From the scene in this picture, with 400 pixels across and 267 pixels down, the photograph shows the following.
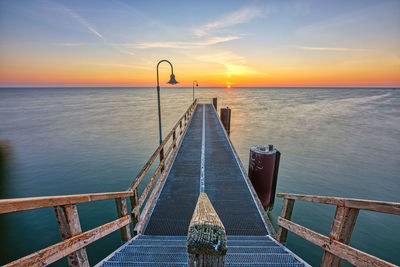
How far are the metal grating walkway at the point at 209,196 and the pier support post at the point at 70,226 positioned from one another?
6.54ft

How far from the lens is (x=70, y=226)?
2.04 meters

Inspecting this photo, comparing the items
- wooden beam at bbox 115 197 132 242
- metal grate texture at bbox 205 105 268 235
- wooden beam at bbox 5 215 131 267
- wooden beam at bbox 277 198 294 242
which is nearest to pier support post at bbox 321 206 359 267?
wooden beam at bbox 277 198 294 242

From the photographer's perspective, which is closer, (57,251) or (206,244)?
(206,244)

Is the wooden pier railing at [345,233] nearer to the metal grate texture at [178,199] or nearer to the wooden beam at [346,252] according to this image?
the wooden beam at [346,252]

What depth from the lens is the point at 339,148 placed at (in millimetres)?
17812

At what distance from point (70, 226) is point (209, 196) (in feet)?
12.8

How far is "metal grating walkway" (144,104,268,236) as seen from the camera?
4234 millimetres

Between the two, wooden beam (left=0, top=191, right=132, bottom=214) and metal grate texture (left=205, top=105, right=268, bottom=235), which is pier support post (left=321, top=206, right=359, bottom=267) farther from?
wooden beam (left=0, top=191, right=132, bottom=214)

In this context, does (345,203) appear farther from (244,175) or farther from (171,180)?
(171,180)

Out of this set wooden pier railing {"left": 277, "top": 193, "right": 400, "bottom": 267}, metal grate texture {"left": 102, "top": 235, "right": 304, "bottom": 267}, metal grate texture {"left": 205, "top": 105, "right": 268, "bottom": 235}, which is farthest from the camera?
metal grate texture {"left": 205, "top": 105, "right": 268, "bottom": 235}

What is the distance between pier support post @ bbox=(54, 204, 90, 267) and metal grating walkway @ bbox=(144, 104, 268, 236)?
199 centimetres

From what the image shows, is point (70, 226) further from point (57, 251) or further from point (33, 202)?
point (33, 202)

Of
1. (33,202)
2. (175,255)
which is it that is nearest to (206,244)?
(33,202)

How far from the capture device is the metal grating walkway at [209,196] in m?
4.23
